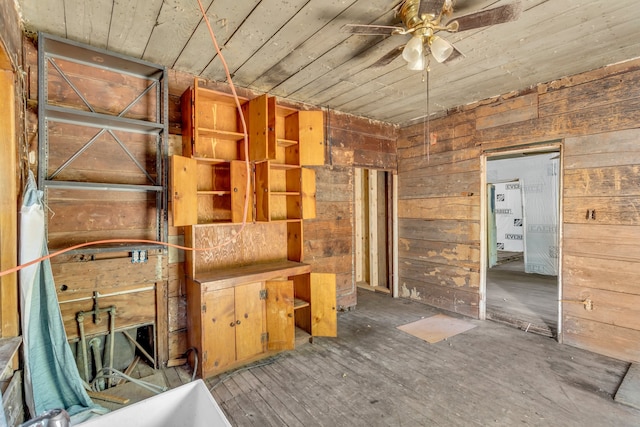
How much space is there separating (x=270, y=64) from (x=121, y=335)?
2.49 m

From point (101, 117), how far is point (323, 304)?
2.33 m

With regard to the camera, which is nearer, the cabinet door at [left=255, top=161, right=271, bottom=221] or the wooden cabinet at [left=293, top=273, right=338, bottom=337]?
the cabinet door at [left=255, top=161, right=271, bottom=221]

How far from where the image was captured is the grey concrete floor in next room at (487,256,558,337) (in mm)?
3332

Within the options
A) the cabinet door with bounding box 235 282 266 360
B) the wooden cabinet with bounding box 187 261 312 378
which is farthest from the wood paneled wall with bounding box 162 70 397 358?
the cabinet door with bounding box 235 282 266 360

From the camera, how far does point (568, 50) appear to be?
234 cm

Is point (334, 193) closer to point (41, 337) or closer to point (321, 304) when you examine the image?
point (321, 304)

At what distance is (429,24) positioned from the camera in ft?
5.53

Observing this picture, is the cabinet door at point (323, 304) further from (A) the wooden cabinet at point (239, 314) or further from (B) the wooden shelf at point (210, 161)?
(B) the wooden shelf at point (210, 161)

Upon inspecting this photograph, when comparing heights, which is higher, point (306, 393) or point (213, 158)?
point (213, 158)

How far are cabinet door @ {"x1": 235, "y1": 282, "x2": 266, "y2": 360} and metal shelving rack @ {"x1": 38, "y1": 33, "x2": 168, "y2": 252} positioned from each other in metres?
0.77

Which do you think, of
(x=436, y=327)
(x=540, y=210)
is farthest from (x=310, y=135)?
(x=540, y=210)

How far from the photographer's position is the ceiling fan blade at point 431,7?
1.47 meters

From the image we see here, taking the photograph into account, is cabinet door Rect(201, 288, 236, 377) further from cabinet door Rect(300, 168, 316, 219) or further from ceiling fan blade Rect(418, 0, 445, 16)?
ceiling fan blade Rect(418, 0, 445, 16)

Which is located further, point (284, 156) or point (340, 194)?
point (340, 194)
